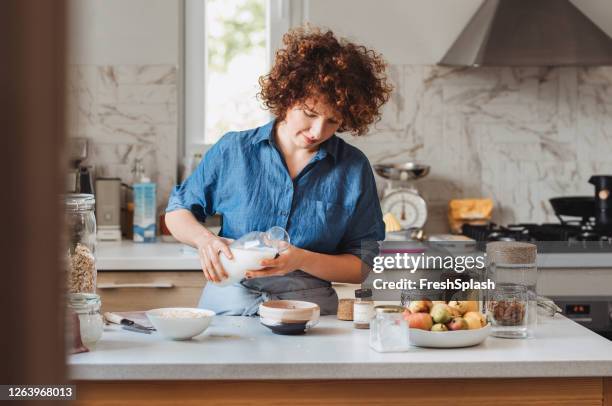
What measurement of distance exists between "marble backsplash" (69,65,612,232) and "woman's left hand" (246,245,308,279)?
2062mm

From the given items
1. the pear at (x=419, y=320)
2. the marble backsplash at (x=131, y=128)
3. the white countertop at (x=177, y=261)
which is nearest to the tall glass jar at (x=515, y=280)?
the pear at (x=419, y=320)

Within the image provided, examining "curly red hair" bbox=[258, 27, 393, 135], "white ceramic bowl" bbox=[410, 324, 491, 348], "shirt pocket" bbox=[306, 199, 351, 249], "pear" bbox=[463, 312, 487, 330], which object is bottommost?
"white ceramic bowl" bbox=[410, 324, 491, 348]

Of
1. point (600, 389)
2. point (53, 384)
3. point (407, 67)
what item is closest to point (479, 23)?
point (407, 67)

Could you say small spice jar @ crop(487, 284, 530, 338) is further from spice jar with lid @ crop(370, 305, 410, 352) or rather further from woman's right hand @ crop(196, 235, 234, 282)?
woman's right hand @ crop(196, 235, 234, 282)

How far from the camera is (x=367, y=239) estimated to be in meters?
2.40

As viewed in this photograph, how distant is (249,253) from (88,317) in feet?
1.28

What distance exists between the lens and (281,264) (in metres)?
2.01

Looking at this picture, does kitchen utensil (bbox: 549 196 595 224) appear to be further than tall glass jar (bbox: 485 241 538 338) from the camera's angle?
Yes

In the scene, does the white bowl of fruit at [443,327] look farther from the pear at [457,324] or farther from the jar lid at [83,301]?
the jar lid at [83,301]

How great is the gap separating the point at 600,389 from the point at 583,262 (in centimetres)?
165

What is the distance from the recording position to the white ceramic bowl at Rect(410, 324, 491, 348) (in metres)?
1.86

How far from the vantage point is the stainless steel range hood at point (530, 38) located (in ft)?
12.4

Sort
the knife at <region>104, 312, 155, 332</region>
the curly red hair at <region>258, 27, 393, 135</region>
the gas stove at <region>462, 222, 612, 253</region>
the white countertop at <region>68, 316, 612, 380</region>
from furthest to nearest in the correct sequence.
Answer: the gas stove at <region>462, 222, 612, 253</region>, the curly red hair at <region>258, 27, 393, 135</region>, the knife at <region>104, 312, 155, 332</region>, the white countertop at <region>68, 316, 612, 380</region>

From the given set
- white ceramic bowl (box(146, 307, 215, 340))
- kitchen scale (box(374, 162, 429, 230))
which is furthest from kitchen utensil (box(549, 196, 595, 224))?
white ceramic bowl (box(146, 307, 215, 340))
